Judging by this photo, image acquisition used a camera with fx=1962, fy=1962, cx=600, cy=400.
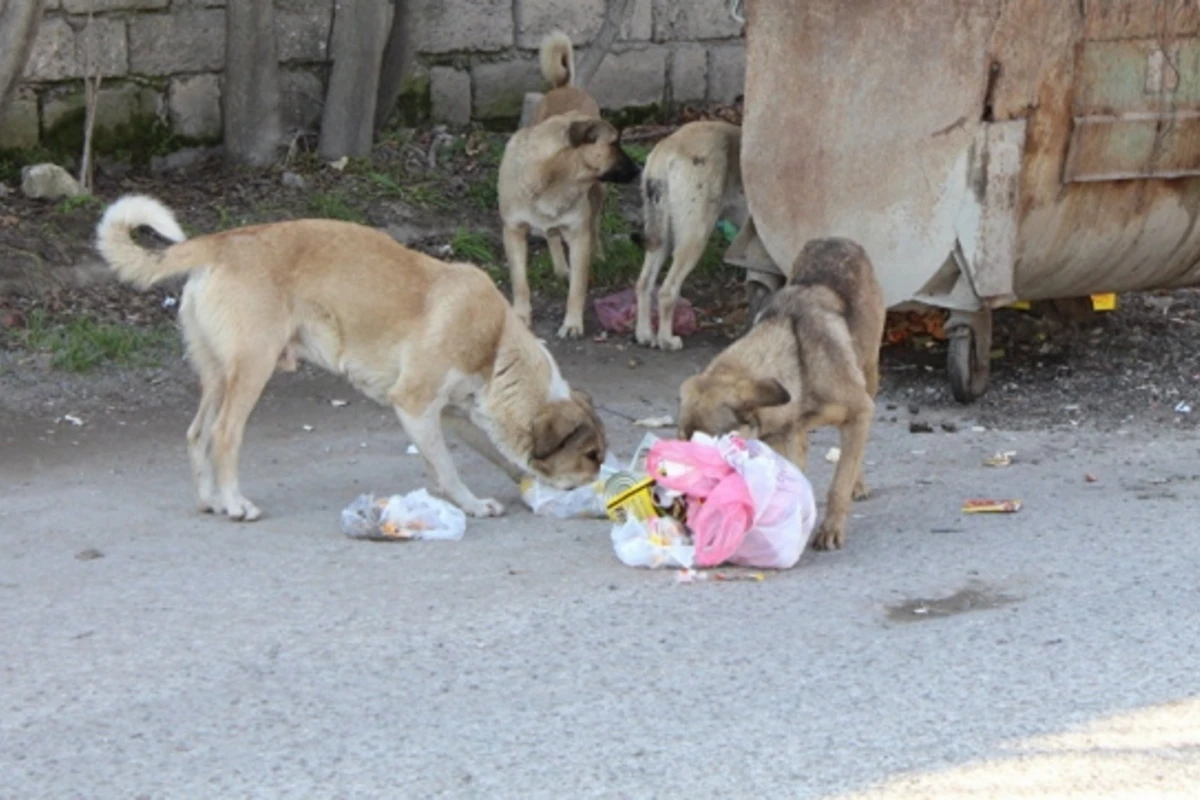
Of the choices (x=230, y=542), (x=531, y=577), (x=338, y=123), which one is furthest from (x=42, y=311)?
(x=531, y=577)

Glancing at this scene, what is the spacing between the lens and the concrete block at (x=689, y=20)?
1347cm

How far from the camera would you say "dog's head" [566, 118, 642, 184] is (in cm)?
1095

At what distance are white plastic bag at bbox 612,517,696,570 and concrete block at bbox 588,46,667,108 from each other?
281 inches

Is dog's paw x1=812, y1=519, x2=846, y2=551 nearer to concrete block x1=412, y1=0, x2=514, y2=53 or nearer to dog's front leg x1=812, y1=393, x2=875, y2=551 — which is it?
dog's front leg x1=812, y1=393, x2=875, y2=551

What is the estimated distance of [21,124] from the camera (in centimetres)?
1155

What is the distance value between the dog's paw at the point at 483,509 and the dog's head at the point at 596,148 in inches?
152

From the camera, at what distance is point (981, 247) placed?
876 centimetres

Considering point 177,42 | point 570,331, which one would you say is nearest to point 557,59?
point 570,331

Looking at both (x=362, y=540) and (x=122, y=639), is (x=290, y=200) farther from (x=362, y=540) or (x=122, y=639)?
(x=122, y=639)

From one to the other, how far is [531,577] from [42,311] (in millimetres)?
4585

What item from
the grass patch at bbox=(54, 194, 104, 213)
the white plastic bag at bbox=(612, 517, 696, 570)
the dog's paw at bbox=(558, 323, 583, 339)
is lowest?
the dog's paw at bbox=(558, 323, 583, 339)

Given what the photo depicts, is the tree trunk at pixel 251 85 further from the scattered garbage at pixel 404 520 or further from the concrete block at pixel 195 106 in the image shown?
the scattered garbage at pixel 404 520

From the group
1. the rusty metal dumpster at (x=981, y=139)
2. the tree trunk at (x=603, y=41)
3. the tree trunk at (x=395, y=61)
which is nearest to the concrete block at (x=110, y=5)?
the tree trunk at (x=395, y=61)

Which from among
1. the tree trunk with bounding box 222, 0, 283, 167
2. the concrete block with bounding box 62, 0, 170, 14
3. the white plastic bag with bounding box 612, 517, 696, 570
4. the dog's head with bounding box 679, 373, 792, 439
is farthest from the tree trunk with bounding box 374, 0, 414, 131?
the white plastic bag with bounding box 612, 517, 696, 570
